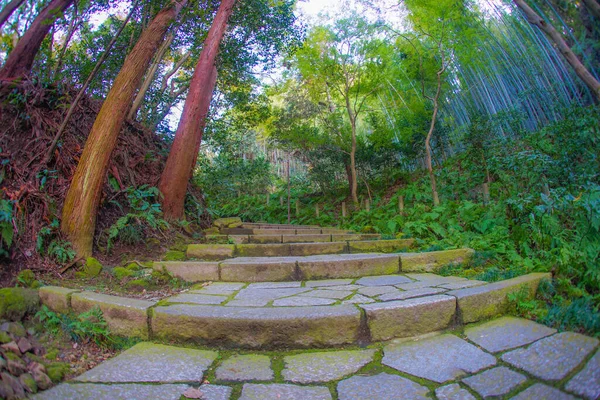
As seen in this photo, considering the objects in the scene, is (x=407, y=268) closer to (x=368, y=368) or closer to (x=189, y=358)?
(x=368, y=368)

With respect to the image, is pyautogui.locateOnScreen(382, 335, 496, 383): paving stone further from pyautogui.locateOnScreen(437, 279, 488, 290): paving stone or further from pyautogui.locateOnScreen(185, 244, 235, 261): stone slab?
pyautogui.locateOnScreen(185, 244, 235, 261): stone slab

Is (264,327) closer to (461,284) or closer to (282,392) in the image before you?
(282,392)

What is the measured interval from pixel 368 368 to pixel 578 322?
3.90 ft

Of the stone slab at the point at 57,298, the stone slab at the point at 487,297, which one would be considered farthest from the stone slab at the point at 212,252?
the stone slab at the point at 487,297

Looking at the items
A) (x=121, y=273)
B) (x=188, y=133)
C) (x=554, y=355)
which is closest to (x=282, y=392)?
(x=554, y=355)

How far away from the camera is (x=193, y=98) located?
15.8 feet

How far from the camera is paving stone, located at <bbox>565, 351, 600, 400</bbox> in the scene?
1261mm

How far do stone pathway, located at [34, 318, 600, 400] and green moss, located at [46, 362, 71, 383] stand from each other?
74mm

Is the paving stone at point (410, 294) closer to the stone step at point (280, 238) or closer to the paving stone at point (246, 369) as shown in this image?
the paving stone at point (246, 369)

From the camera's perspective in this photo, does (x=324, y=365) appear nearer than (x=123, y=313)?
Yes

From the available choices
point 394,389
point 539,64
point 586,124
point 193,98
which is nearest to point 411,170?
point 539,64

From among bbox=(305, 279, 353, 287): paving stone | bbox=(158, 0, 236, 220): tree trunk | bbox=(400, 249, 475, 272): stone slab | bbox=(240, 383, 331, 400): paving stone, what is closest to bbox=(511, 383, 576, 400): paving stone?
bbox=(240, 383, 331, 400): paving stone

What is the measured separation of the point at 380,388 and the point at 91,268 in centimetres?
260

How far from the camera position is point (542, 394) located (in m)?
1.29
